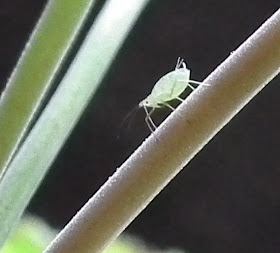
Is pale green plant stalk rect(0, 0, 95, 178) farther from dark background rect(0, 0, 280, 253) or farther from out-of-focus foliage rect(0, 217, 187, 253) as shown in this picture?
dark background rect(0, 0, 280, 253)

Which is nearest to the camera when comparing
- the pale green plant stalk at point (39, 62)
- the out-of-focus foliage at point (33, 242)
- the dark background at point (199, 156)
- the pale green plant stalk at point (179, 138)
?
the pale green plant stalk at point (179, 138)

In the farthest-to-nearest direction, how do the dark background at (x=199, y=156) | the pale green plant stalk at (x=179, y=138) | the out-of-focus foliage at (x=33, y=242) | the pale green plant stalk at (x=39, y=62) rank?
the dark background at (x=199, y=156) → the out-of-focus foliage at (x=33, y=242) → the pale green plant stalk at (x=39, y=62) → the pale green plant stalk at (x=179, y=138)

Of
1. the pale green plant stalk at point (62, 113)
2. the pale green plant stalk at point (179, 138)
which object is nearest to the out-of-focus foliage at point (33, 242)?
the pale green plant stalk at point (62, 113)

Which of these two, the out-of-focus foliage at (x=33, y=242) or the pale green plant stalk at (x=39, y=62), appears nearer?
the pale green plant stalk at (x=39, y=62)

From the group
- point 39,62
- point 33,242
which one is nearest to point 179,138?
point 39,62

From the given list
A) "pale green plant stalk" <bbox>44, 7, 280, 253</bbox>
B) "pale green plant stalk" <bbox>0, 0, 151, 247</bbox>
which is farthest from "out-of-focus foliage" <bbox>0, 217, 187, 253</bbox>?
"pale green plant stalk" <bbox>44, 7, 280, 253</bbox>

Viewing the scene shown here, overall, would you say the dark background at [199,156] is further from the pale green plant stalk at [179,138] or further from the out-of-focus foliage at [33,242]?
the pale green plant stalk at [179,138]
